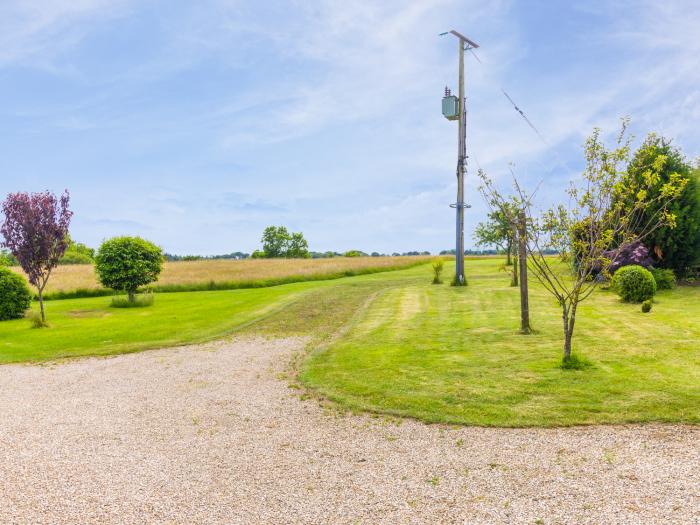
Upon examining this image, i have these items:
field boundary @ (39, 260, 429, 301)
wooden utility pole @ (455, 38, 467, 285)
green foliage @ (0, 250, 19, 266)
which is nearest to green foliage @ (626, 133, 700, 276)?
wooden utility pole @ (455, 38, 467, 285)

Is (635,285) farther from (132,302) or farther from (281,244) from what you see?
(281,244)

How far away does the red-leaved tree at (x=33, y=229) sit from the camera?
69.8ft

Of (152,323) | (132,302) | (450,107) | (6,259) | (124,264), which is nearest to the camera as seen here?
(152,323)

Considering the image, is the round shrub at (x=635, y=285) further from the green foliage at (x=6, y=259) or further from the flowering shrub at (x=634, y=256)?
the green foliage at (x=6, y=259)

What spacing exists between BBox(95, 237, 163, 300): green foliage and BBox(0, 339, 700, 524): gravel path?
65.1 feet

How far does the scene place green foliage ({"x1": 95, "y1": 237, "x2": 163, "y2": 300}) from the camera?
28.4 meters

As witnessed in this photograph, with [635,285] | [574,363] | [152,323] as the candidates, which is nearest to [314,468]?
[574,363]

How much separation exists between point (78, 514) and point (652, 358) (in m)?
11.8

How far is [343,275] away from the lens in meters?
41.7

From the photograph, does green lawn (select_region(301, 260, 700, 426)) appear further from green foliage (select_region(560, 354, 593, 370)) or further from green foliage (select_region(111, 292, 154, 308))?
green foliage (select_region(111, 292, 154, 308))

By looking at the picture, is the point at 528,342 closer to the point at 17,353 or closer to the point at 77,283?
the point at 17,353

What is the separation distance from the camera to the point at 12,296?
79.4 ft

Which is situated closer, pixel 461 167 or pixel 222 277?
pixel 461 167

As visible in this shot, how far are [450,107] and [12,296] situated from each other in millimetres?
25367
